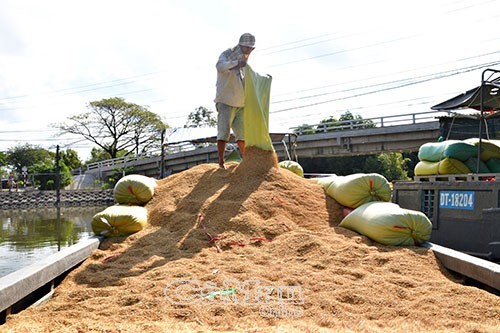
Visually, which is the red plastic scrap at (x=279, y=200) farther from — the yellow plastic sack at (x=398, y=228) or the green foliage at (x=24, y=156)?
the green foliage at (x=24, y=156)

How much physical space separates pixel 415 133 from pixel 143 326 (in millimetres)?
23347

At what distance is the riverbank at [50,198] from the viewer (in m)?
24.3

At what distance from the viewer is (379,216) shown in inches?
140

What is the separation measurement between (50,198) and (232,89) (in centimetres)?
2340

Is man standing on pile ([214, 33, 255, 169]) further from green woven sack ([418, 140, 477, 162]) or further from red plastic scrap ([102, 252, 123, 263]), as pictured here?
green woven sack ([418, 140, 477, 162])

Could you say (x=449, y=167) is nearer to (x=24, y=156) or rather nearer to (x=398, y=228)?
(x=398, y=228)

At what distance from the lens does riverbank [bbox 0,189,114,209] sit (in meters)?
24.3

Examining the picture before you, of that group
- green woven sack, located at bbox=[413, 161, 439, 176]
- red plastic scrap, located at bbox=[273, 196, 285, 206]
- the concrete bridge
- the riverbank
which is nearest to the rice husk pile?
red plastic scrap, located at bbox=[273, 196, 285, 206]

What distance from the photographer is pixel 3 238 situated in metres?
10.4

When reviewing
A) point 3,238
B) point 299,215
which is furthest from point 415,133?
point 299,215

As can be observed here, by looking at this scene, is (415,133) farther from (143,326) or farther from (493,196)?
(143,326)

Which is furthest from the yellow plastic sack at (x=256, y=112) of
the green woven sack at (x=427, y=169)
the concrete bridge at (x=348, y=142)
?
the concrete bridge at (x=348, y=142)

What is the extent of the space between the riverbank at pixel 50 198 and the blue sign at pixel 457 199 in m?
23.8

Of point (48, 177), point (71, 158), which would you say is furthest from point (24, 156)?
point (48, 177)
